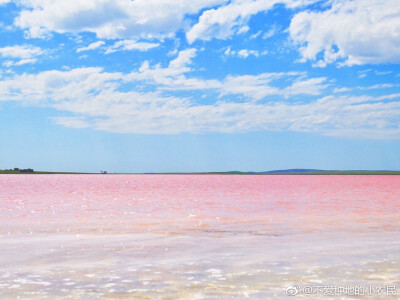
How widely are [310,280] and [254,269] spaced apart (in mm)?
1845

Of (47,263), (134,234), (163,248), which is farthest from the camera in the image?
(134,234)

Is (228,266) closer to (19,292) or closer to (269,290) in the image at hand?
(269,290)

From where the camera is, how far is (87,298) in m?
10.0

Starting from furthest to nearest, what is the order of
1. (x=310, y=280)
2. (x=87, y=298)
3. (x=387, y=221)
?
(x=387, y=221)
(x=310, y=280)
(x=87, y=298)

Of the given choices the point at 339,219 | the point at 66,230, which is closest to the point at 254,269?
the point at 66,230

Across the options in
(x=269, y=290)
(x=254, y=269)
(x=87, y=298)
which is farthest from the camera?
(x=254, y=269)

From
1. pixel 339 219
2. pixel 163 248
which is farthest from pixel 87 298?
pixel 339 219

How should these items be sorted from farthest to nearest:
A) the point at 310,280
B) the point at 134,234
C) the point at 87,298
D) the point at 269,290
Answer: the point at 134,234, the point at 310,280, the point at 269,290, the point at 87,298

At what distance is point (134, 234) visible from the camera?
21141 millimetres

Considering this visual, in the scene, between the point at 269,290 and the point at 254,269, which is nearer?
the point at 269,290

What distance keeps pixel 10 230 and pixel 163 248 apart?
9511 mm

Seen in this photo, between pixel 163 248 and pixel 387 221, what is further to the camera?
pixel 387 221

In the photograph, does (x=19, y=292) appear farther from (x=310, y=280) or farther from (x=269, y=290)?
(x=310, y=280)

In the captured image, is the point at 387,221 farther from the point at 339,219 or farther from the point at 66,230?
the point at 66,230
